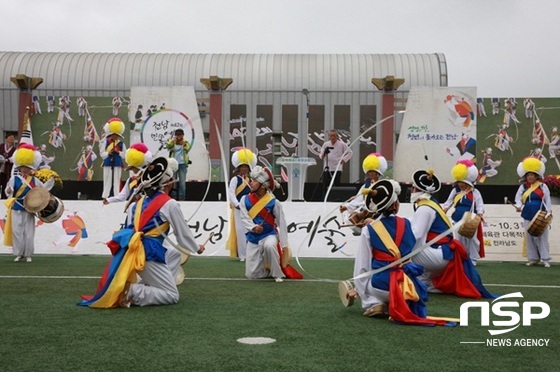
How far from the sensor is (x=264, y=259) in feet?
31.2

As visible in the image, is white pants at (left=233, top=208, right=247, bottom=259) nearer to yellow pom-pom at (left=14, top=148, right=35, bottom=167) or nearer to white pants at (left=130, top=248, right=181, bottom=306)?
yellow pom-pom at (left=14, top=148, right=35, bottom=167)

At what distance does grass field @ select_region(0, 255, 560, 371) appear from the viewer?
4609 millimetres

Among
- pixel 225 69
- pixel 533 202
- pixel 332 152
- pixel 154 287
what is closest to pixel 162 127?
pixel 332 152

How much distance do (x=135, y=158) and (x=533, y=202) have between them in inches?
286

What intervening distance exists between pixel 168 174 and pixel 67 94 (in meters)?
14.6

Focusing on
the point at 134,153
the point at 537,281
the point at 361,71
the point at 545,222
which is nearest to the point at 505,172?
the point at 361,71

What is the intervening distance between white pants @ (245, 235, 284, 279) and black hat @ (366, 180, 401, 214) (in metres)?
2.98

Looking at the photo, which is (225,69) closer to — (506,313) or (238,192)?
(238,192)

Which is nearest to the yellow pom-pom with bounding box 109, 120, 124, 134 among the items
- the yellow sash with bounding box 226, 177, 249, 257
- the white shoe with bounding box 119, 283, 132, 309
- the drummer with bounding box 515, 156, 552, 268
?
the yellow sash with bounding box 226, 177, 249, 257

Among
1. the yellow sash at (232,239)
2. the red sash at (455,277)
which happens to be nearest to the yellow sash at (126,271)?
the red sash at (455,277)

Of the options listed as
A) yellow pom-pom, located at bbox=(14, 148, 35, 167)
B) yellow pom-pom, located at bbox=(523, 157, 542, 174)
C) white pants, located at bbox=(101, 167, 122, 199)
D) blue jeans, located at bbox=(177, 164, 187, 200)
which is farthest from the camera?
white pants, located at bbox=(101, 167, 122, 199)

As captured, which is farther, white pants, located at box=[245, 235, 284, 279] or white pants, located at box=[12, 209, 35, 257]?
white pants, located at box=[12, 209, 35, 257]

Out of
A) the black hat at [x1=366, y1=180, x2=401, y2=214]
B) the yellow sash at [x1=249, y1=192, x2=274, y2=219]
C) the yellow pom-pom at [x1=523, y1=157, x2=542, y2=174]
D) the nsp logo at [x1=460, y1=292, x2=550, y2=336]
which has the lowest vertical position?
the nsp logo at [x1=460, y1=292, x2=550, y2=336]

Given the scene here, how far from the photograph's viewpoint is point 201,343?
204 inches
